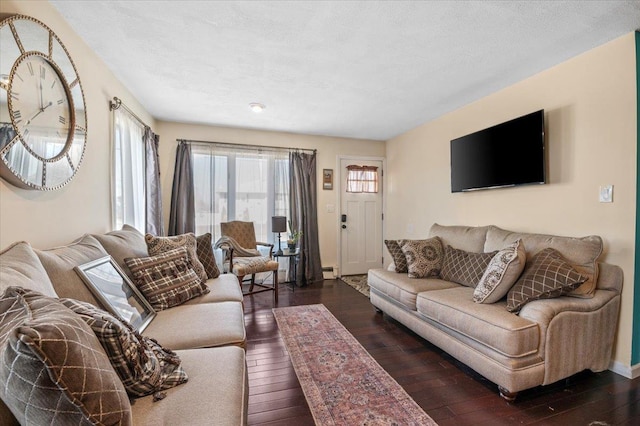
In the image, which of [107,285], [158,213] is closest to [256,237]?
[158,213]

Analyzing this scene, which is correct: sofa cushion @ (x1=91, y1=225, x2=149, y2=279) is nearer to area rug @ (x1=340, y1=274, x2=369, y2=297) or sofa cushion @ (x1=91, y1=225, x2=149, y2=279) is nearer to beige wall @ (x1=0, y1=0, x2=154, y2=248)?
beige wall @ (x1=0, y1=0, x2=154, y2=248)

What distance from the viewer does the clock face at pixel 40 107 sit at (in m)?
1.42

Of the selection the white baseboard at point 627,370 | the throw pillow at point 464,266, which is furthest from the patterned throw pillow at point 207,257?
the white baseboard at point 627,370

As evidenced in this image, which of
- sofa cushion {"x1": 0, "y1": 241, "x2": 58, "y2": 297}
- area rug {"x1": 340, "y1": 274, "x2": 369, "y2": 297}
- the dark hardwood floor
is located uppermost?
sofa cushion {"x1": 0, "y1": 241, "x2": 58, "y2": 297}

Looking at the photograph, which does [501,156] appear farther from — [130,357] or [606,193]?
[130,357]

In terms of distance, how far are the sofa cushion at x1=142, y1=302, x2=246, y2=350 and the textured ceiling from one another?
1.92 m

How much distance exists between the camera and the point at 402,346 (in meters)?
2.49

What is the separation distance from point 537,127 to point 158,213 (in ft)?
13.6

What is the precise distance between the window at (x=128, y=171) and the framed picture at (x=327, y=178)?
8.57 feet

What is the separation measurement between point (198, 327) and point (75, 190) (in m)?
1.33

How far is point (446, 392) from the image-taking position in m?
1.86

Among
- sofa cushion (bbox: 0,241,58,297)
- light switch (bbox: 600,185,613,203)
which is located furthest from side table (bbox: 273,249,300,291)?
light switch (bbox: 600,185,613,203)

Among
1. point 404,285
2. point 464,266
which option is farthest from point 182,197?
point 464,266

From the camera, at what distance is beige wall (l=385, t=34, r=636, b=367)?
2018mm
